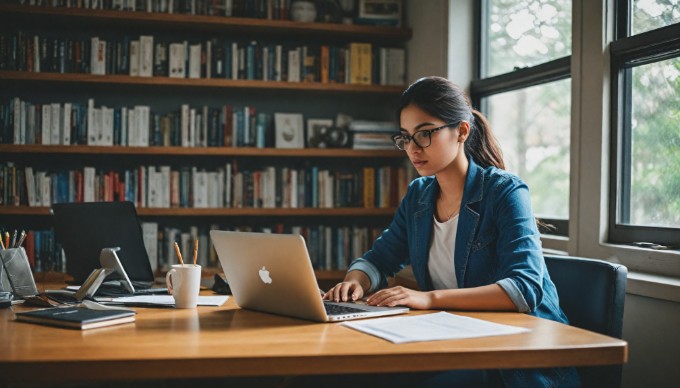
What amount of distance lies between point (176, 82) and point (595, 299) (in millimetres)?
2463

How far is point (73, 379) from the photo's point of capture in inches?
46.6

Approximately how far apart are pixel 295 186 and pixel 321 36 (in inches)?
33.4

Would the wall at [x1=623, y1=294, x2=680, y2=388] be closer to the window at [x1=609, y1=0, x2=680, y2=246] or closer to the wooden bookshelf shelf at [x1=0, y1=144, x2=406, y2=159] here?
the window at [x1=609, y1=0, x2=680, y2=246]

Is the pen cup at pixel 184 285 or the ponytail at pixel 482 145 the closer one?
the pen cup at pixel 184 285

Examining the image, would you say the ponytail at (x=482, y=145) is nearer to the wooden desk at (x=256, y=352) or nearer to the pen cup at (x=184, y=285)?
the wooden desk at (x=256, y=352)

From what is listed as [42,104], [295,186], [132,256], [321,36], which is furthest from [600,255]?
[42,104]

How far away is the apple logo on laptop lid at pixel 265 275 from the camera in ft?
5.23

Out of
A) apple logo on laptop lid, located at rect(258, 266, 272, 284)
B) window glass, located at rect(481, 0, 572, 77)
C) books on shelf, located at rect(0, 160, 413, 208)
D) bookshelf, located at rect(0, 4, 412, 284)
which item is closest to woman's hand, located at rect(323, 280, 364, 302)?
apple logo on laptop lid, located at rect(258, 266, 272, 284)

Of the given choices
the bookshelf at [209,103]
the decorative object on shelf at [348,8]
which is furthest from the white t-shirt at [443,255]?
the decorative object on shelf at [348,8]

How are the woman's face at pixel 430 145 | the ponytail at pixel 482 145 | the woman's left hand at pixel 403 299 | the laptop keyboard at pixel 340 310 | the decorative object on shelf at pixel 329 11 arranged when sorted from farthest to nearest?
the decorative object on shelf at pixel 329 11 → the ponytail at pixel 482 145 → the woman's face at pixel 430 145 → the woman's left hand at pixel 403 299 → the laptop keyboard at pixel 340 310

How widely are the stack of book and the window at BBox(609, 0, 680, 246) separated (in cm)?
154

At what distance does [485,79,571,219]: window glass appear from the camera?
9.57 feet

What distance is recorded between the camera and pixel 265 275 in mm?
1601

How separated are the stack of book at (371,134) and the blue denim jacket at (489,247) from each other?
1656mm
